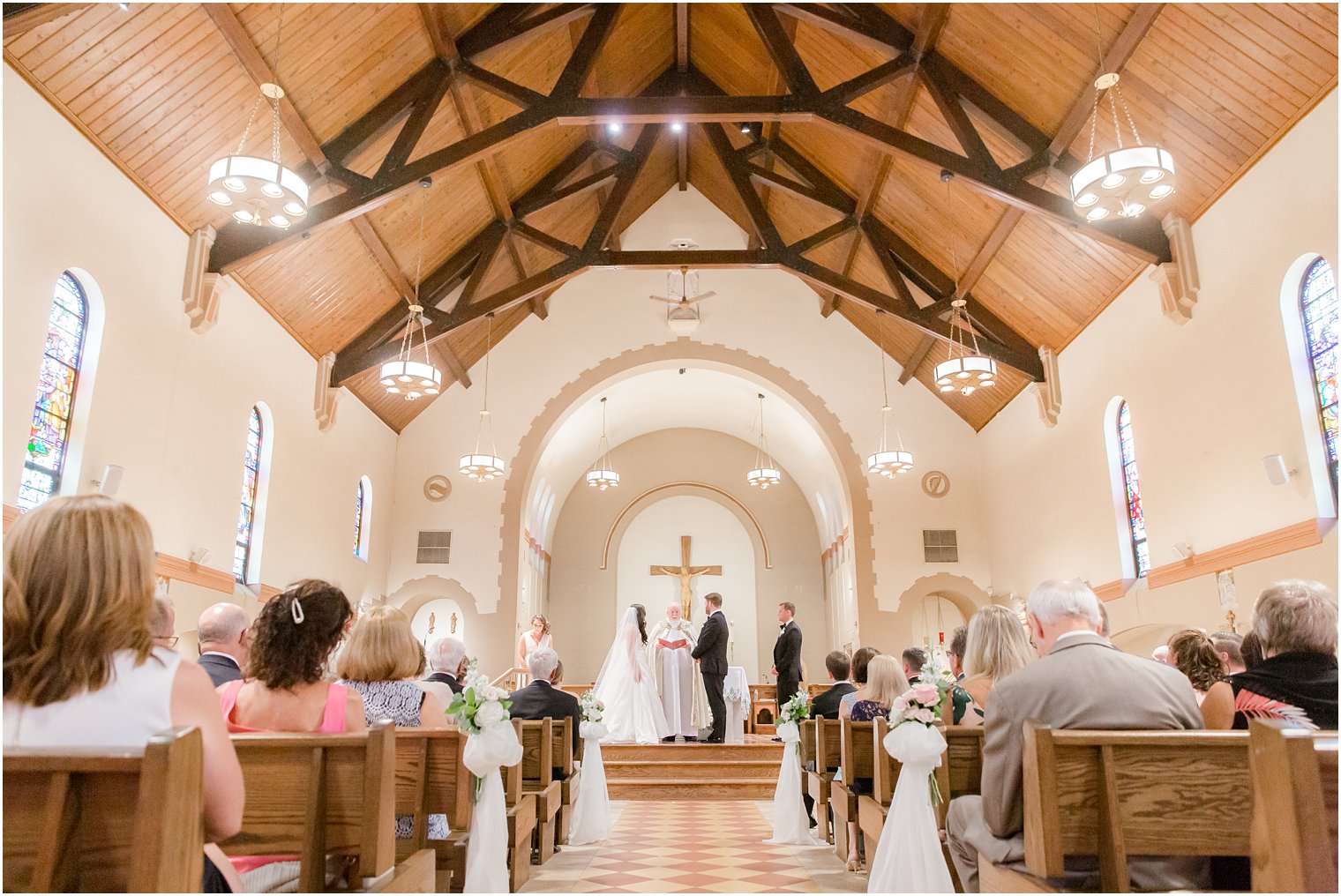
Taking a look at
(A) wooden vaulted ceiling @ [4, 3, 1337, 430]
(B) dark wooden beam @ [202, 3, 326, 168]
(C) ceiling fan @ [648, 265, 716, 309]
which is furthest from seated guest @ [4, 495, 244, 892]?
(C) ceiling fan @ [648, 265, 716, 309]

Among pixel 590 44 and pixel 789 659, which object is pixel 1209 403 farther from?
pixel 590 44

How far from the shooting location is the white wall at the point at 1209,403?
654 cm

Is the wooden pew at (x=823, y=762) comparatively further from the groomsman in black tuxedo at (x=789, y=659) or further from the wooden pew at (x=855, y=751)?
the groomsman in black tuxedo at (x=789, y=659)

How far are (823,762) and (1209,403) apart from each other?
4.73m

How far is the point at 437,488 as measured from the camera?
1413 centimetres

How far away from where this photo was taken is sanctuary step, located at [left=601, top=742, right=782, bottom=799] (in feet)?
31.7

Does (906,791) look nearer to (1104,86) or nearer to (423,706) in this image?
(423,706)

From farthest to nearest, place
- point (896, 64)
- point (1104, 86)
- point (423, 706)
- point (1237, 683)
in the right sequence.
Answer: point (896, 64) → point (1104, 86) → point (423, 706) → point (1237, 683)

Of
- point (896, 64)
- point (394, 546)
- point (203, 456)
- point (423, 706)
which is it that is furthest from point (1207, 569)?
point (394, 546)

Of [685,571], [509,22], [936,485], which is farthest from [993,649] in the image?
[685,571]

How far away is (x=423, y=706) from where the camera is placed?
3605mm

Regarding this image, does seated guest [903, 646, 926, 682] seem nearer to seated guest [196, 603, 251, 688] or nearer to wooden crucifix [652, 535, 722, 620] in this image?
seated guest [196, 603, 251, 688]

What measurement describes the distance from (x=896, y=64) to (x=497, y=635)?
363 inches

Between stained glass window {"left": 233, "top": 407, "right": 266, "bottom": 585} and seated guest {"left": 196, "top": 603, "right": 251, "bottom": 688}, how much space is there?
22.1 feet
